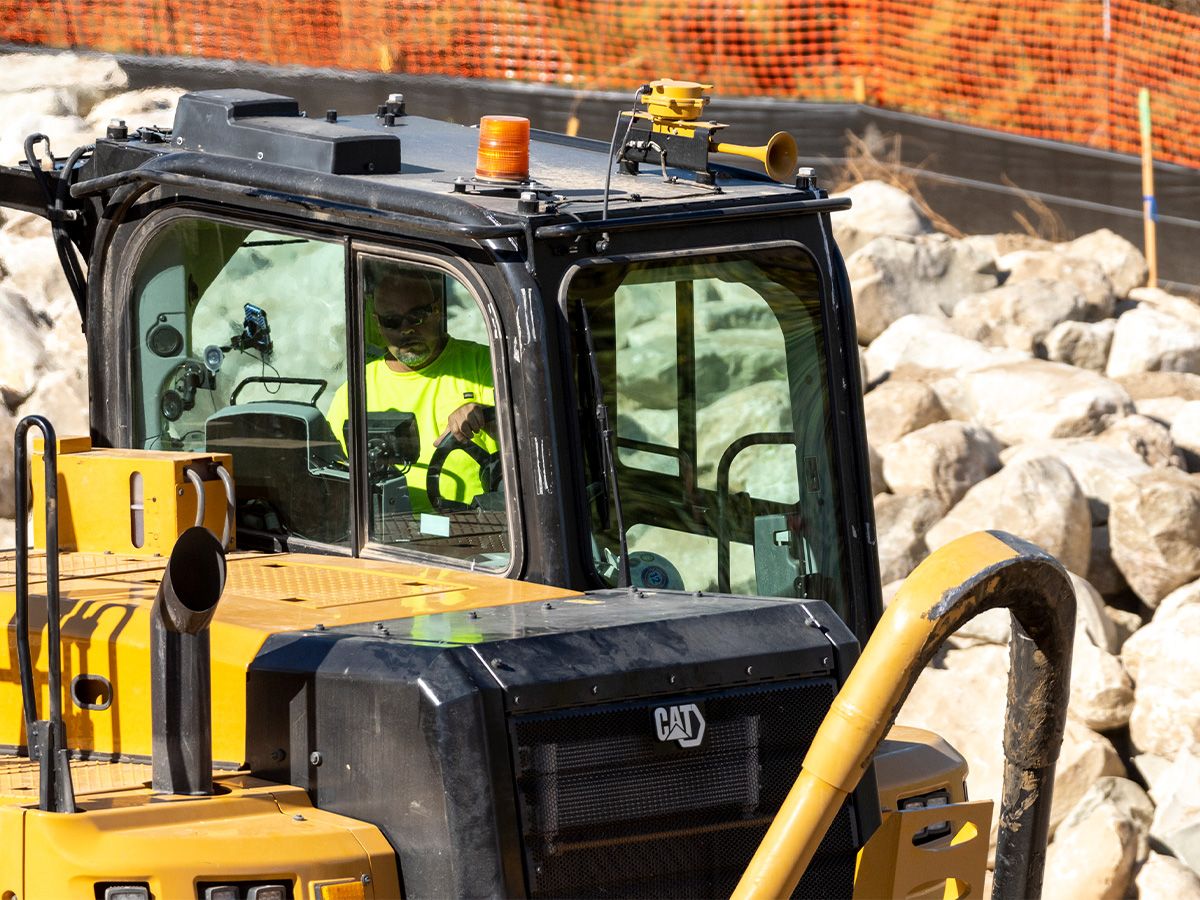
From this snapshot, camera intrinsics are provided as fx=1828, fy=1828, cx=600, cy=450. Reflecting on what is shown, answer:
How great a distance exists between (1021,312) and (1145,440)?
1720 mm

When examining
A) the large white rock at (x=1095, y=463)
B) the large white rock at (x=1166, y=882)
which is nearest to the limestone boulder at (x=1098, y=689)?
the large white rock at (x=1166, y=882)

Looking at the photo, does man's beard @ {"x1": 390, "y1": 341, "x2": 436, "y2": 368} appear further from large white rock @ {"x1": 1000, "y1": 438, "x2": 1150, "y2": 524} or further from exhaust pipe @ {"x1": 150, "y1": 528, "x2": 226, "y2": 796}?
large white rock @ {"x1": 1000, "y1": 438, "x2": 1150, "y2": 524}

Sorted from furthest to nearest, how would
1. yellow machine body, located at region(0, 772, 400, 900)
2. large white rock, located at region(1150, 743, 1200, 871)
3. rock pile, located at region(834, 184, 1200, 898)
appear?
1. rock pile, located at region(834, 184, 1200, 898)
2. large white rock, located at region(1150, 743, 1200, 871)
3. yellow machine body, located at region(0, 772, 400, 900)

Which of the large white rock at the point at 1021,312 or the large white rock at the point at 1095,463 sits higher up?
the large white rock at the point at 1021,312

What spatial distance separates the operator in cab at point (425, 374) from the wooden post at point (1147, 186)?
32.9 ft

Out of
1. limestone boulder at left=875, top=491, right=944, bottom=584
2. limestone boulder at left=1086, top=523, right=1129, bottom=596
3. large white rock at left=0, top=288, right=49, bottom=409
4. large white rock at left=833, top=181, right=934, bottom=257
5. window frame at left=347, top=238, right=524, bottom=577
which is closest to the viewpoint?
window frame at left=347, top=238, right=524, bottom=577

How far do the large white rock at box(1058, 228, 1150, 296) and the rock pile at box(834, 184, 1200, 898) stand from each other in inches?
0.6

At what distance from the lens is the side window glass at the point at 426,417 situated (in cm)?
426

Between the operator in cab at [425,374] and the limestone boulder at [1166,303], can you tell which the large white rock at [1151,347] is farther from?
the operator in cab at [425,374]

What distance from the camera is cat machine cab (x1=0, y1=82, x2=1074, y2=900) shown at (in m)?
3.55

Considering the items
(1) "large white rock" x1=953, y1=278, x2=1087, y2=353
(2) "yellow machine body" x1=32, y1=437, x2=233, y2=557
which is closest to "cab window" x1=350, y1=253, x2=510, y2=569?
(2) "yellow machine body" x1=32, y1=437, x2=233, y2=557

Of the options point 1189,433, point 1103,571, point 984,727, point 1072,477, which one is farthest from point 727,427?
point 1189,433

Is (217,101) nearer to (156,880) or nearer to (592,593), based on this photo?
(592,593)

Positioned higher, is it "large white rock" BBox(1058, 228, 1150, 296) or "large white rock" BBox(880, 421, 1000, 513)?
"large white rock" BBox(1058, 228, 1150, 296)
